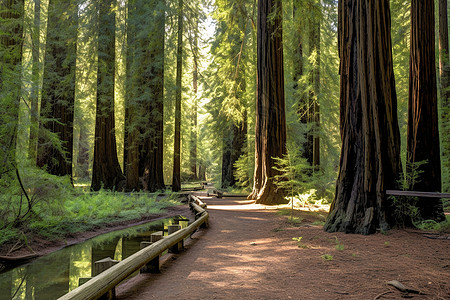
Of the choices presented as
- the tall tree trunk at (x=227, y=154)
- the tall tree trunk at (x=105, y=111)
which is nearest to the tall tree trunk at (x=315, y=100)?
the tall tree trunk at (x=227, y=154)

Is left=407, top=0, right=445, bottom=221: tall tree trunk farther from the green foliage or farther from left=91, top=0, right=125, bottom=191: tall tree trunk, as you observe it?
left=91, top=0, right=125, bottom=191: tall tree trunk

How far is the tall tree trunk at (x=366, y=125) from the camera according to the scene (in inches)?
253

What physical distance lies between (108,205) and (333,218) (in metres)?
7.21

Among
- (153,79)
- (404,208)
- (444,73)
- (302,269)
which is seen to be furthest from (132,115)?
(444,73)

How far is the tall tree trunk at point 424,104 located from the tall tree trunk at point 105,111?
1232 centimetres

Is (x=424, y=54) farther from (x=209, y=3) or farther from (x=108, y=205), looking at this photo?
(x=209, y=3)

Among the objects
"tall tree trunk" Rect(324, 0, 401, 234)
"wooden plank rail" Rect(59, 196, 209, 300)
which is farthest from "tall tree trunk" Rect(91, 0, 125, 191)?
"tall tree trunk" Rect(324, 0, 401, 234)

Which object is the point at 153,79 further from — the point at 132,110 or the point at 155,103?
the point at 132,110

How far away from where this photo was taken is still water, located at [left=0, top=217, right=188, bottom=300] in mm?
4328

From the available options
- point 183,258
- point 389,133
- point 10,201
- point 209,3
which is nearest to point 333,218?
point 389,133

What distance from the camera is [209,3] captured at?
64.0 feet

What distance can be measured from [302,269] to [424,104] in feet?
18.6

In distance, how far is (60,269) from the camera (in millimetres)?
5324

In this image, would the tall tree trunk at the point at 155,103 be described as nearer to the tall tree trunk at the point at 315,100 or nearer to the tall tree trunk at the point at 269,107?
the tall tree trunk at the point at 269,107
